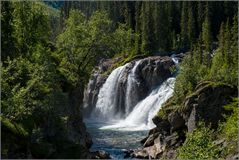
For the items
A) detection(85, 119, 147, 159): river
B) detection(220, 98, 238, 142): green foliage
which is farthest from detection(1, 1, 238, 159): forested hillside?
detection(85, 119, 147, 159): river

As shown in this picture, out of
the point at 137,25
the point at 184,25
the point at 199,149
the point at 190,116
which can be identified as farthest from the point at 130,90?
the point at 199,149

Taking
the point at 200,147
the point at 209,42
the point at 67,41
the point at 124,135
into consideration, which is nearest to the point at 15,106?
the point at 200,147

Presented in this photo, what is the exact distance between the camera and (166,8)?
97.9 m

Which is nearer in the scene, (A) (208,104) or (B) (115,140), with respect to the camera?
(A) (208,104)

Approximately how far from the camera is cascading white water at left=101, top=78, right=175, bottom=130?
5839 cm

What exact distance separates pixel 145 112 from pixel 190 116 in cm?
2058

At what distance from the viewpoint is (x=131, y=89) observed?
69125mm

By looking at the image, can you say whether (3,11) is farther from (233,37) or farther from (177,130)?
(233,37)

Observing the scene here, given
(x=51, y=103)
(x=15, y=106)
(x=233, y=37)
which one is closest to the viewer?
(x=15, y=106)

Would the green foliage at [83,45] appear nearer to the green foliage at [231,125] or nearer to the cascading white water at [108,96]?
the green foliage at [231,125]

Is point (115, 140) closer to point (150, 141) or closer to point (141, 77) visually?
point (150, 141)

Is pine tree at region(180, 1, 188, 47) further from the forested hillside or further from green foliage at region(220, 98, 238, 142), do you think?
green foliage at region(220, 98, 238, 142)

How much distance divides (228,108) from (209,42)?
48079 millimetres

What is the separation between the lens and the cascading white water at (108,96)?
69450mm
